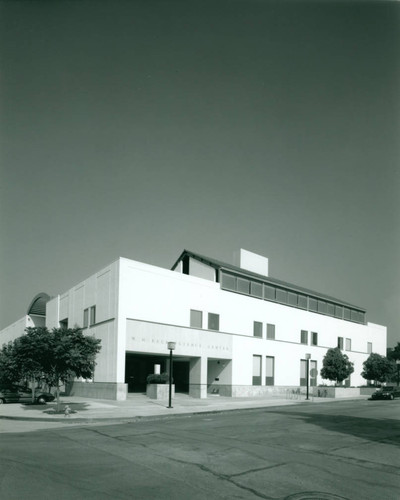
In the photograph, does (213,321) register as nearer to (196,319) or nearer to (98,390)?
(196,319)

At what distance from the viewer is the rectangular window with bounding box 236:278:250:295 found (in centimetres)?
4800

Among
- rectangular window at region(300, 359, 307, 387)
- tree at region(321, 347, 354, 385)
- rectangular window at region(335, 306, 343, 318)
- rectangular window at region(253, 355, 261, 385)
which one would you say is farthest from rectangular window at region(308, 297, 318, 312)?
rectangular window at region(253, 355, 261, 385)

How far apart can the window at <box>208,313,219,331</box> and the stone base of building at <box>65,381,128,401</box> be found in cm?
1040

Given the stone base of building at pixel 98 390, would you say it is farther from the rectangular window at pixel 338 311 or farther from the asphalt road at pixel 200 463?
the rectangular window at pixel 338 311

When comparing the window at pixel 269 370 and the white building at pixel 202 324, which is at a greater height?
the white building at pixel 202 324

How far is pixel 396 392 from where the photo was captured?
158 feet

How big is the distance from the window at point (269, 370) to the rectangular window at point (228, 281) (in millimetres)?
7962

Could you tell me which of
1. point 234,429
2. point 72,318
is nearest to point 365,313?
point 72,318

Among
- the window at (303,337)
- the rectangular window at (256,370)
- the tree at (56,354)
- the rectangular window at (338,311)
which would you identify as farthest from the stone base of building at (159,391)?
the rectangular window at (338,311)

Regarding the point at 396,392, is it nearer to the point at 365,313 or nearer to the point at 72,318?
the point at 365,313

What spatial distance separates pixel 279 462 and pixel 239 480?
2.26 metres

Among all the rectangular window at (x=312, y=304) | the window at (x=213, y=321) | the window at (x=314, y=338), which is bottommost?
the window at (x=314, y=338)

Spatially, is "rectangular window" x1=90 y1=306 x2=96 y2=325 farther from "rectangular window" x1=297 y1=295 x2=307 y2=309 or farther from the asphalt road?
"rectangular window" x1=297 y1=295 x2=307 y2=309

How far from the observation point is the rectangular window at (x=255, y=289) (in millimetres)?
49656
